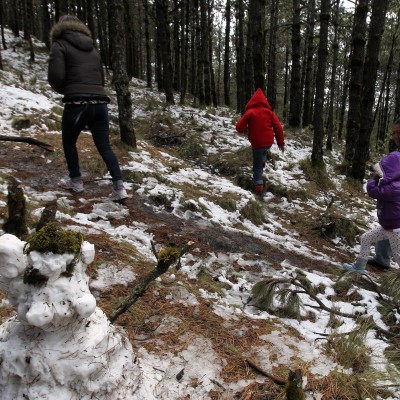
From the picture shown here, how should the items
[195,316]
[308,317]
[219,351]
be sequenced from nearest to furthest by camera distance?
[219,351]
[195,316]
[308,317]

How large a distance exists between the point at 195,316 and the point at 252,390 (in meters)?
0.75

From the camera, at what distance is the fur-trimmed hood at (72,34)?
13.1 ft

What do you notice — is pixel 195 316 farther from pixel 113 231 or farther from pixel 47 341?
pixel 113 231

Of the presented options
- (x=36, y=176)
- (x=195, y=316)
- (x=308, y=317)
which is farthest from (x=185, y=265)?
(x=36, y=176)

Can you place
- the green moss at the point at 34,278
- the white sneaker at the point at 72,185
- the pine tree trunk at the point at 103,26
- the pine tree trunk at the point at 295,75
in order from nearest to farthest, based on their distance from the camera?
the green moss at the point at 34,278 < the white sneaker at the point at 72,185 < the pine tree trunk at the point at 295,75 < the pine tree trunk at the point at 103,26

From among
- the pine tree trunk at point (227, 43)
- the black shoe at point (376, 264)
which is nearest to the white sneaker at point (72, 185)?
the black shoe at point (376, 264)

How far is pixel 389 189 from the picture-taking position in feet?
13.0

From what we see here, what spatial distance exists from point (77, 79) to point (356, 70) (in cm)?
763

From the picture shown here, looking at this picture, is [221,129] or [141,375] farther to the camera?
[221,129]

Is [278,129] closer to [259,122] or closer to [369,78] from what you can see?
[259,122]

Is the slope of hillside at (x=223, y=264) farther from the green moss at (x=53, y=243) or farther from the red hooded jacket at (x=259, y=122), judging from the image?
the red hooded jacket at (x=259, y=122)

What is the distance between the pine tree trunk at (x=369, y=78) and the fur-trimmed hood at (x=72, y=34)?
676 centimetres

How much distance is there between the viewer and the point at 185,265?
351cm

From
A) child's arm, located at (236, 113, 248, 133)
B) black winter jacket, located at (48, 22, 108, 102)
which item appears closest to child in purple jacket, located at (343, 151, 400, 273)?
child's arm, located at (236, 113, 248, 133)
